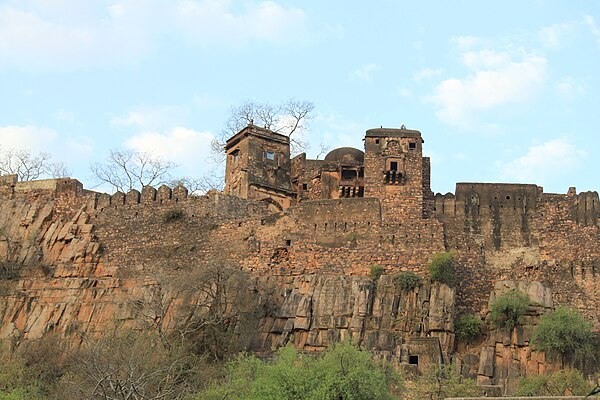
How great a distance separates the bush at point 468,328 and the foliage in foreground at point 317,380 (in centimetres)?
527

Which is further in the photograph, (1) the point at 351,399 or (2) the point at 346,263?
(2) the point at 346,263

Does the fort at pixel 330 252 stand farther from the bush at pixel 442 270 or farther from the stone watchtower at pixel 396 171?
the bush at pixel 442 270

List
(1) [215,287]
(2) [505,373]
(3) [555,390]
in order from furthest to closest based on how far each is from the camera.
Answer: (1) [215,287], (2) [505,373], (3) [555,390]

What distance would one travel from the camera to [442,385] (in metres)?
30.8

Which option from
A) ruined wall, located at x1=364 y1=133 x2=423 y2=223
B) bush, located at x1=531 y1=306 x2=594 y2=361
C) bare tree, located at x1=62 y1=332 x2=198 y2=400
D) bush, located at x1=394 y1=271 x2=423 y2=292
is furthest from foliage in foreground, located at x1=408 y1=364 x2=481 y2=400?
ruined wall, located at x1=364 y1=133 x2=423 y2=223

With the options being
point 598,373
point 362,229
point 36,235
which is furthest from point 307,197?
point 598,373

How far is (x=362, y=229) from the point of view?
1486 inches

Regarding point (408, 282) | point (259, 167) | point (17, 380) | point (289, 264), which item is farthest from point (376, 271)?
point (17, 380)

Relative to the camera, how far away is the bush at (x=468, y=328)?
115 feet

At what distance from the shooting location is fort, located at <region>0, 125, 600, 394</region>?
3512 centimetres

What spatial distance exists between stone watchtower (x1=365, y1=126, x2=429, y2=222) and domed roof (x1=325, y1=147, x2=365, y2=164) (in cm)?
297

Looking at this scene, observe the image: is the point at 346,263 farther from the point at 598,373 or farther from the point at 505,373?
the point at 598,373

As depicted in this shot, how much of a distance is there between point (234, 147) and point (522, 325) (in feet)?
54.6

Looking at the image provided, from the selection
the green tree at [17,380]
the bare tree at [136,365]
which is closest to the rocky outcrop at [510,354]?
the bare tree at [136,365]
